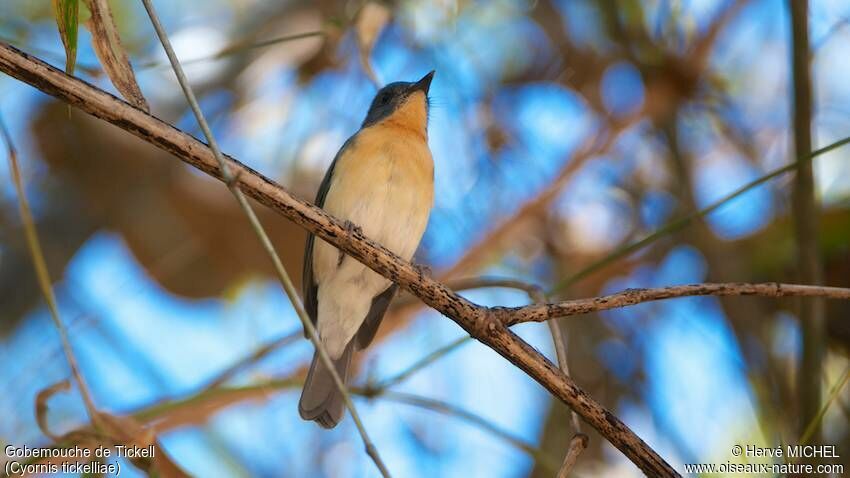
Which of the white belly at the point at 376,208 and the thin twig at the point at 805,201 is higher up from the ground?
the white belly at the point at 376,208

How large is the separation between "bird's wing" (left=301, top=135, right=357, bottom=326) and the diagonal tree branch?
198 cm

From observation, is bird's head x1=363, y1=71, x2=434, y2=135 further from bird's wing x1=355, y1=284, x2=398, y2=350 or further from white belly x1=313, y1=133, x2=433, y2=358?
bird's wing x1=355, y1=284, x2=398, y2=350

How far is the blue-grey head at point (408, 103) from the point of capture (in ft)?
15.1

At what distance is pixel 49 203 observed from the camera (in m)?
5.68

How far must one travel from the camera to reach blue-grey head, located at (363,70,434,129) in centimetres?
461

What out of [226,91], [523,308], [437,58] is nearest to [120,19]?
[226,91]

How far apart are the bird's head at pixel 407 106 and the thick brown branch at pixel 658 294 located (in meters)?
2.44

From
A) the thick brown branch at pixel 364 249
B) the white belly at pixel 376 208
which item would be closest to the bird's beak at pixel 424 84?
the white belly at pixel 376 208

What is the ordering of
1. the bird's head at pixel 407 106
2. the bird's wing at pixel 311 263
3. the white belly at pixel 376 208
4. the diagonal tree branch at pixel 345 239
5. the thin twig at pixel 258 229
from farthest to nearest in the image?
the bird's head at pixel 407 106
the bird's wing at pixel 311 263
the white belly at pixel 376 208
the diagonal tree branch at pixel 345 239
the thin twig at pixel 258 229

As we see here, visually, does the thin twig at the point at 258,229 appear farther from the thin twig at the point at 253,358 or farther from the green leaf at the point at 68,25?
the thin twig at the point at 253,358

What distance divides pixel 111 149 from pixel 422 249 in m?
2.25

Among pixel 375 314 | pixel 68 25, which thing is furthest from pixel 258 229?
pixel 375 314

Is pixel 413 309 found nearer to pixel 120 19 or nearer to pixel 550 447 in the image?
pixel 550 447

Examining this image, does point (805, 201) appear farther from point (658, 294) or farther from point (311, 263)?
point (311, 263)
